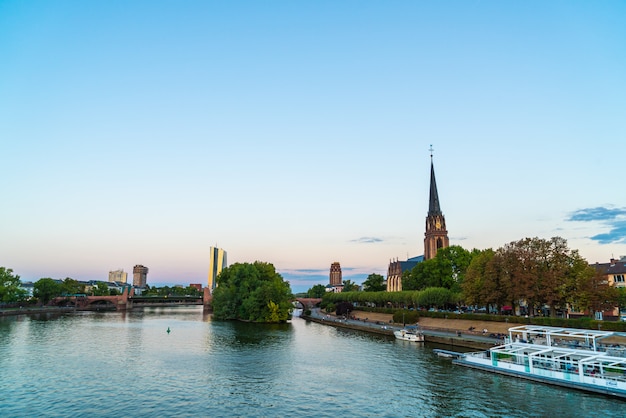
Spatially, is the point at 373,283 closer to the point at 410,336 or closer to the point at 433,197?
the point at 433,197

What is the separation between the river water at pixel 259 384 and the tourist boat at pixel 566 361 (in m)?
1.87

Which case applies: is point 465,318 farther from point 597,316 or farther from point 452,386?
point 452,386

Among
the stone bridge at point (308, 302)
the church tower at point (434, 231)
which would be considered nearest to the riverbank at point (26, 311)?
the stone bridge at point (308, 302)

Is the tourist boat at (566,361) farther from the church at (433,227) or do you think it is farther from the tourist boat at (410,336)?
the church at (433,227)

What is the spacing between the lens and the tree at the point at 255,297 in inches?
4291

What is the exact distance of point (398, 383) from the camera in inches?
1682

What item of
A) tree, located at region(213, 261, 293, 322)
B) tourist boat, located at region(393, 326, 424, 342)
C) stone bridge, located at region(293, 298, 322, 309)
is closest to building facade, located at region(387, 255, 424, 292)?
stone bridge, located at region(293, 298, 322, 309)

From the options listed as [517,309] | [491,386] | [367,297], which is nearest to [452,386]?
[491,386]

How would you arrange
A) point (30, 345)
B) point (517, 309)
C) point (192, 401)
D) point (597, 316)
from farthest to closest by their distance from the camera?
point (517, 309)
point (597, 316)
point (30, 345)
point (192, 401)

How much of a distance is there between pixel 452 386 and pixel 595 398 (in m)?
11.9

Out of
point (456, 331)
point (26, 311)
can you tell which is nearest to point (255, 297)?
point (456, 331)

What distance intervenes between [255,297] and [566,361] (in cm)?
7844

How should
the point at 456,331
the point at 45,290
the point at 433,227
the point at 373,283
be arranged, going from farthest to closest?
1. the point at 373,283
2. the point at 433,227
3. the point at 45,290
4. the point at 456,331

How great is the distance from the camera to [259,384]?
42375 mm
